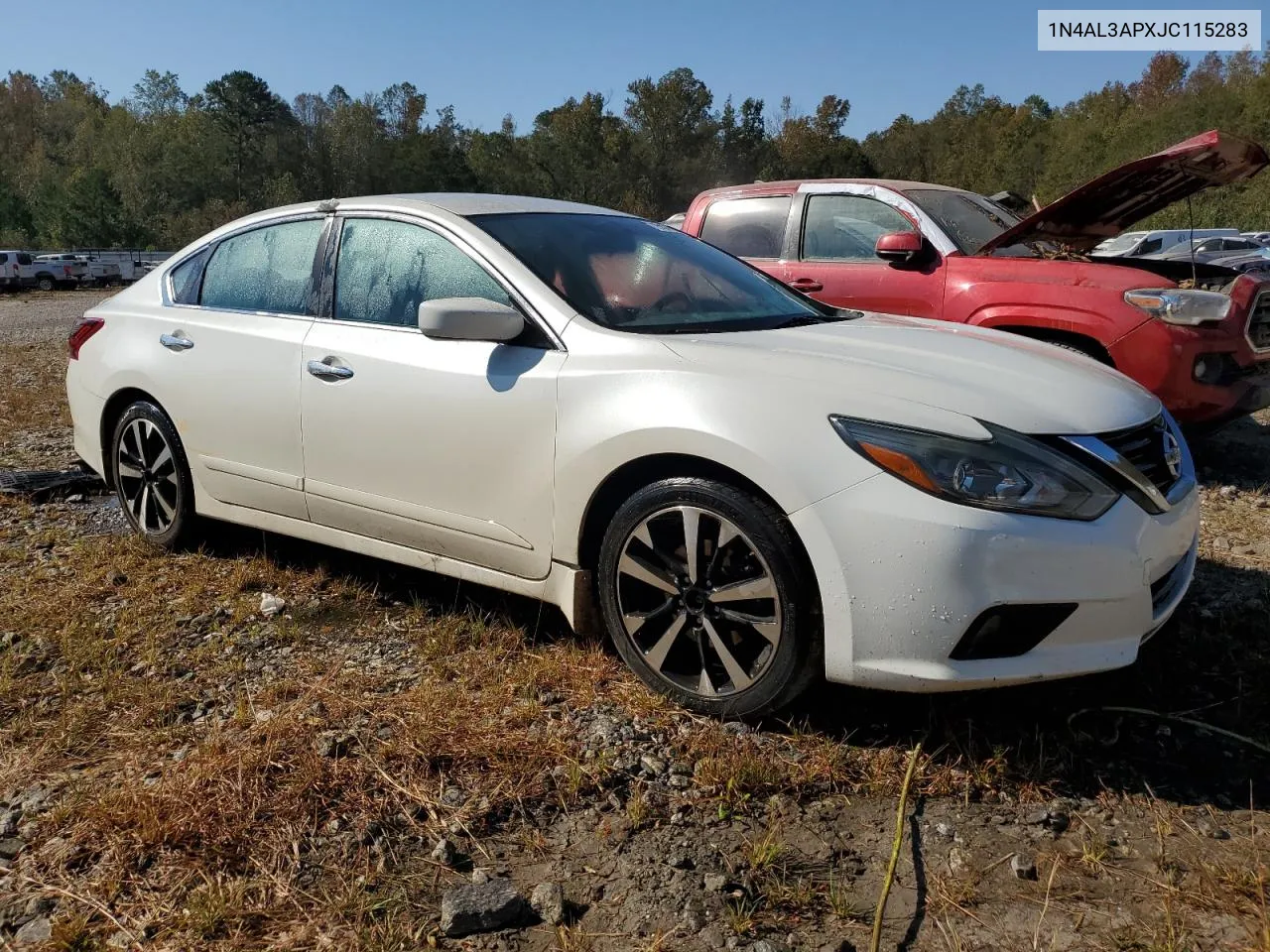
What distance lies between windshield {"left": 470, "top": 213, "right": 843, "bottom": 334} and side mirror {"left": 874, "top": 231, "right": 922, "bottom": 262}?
2188 mm

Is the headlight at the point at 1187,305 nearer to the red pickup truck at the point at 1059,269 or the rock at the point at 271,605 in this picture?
the red pickup truck at the point at 1059,269

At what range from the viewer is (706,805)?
97.0 inches

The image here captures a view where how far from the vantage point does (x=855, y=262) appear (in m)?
6.34

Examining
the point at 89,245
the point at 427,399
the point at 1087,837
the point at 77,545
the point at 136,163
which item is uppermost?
the point at 136,163

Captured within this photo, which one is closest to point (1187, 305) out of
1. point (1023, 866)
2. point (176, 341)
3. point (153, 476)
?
point (1023, 866)

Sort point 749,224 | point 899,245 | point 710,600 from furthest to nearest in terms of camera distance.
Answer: point 749,224, point 899,245, point 710,600

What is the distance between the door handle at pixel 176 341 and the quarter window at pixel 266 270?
0.18 m

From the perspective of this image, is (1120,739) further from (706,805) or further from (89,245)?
(89,245)

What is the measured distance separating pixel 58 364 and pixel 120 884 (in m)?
12.5

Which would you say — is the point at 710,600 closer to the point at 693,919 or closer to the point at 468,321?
the point at 693,919

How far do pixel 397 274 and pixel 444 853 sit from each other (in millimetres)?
2119

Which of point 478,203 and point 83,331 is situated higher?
point 478,203

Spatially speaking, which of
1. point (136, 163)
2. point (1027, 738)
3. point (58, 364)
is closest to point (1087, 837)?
point (1027, 738)

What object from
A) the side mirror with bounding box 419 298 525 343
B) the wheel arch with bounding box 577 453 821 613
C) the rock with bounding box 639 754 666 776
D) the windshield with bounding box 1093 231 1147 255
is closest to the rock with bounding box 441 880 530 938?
the rock with bounding box 639 754 666 776
